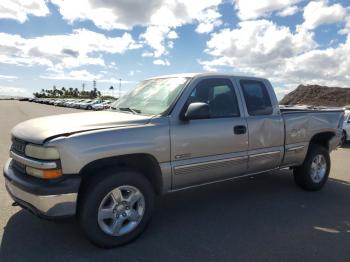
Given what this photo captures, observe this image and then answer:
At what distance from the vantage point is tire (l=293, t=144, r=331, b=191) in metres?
6.61

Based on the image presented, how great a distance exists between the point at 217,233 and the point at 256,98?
7.19 ft

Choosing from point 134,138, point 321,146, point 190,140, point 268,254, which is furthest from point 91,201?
point 321,146

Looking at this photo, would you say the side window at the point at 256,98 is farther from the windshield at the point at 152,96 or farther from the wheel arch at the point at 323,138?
the wheel arch at the point at 323,138

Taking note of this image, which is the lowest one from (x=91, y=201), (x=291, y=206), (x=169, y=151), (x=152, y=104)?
(x=291, y=206)

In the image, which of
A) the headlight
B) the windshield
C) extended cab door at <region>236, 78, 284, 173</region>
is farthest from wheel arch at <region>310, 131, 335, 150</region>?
the headlight

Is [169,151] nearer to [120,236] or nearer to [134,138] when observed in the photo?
[134,138]

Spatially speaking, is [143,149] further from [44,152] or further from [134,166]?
[44,152]

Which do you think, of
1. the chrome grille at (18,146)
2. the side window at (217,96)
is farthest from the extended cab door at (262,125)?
the chrome grille at (18,146)

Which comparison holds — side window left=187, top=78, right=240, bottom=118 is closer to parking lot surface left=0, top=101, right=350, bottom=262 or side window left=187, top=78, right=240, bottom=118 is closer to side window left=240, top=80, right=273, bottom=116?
side window left=240, top=80, right=273, bottom=116

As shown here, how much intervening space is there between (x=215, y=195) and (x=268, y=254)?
7.24ft

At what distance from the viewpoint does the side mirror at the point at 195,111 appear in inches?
174

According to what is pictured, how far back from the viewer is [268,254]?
4070mm

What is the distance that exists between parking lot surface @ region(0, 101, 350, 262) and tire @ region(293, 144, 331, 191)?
0.68ft

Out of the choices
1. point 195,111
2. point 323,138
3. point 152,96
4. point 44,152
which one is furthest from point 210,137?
point 323,138
